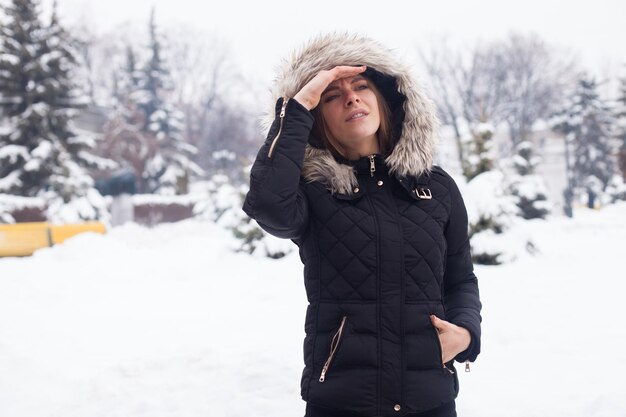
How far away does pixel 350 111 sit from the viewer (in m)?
1.95

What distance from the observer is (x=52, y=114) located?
69.1 ft

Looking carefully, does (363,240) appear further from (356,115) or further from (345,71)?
(345,71)

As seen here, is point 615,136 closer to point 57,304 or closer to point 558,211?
point 558,211

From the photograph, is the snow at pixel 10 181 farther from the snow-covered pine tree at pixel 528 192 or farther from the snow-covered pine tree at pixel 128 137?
the snow-covered pine tree at pixel 528 192

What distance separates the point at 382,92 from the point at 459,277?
823 mm

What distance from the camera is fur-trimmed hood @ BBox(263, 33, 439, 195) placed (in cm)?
192

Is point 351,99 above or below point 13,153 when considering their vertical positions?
above

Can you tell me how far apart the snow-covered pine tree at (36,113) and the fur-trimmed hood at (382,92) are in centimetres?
1954

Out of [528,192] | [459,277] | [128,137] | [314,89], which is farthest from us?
[128,137]

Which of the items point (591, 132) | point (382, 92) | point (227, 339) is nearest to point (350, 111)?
point (382, 92)

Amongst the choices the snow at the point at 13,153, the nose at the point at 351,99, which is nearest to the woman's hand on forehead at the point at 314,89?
the nose at the point at 351,99

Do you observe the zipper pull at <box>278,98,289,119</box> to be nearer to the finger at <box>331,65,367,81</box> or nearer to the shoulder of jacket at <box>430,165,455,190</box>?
the finger at <box>331,65,367,81</box>

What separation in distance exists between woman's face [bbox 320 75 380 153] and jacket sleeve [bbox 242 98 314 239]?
212 mm

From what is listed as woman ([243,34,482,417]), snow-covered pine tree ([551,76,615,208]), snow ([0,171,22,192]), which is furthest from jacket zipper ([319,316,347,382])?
snow-covered pine tree ([551,76,615,208])
